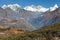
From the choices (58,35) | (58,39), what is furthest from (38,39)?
(58,35)

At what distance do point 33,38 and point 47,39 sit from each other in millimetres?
13448

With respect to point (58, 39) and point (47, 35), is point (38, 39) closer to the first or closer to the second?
point (47, 35)

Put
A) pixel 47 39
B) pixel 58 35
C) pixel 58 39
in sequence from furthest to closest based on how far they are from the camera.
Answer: pixel 58 35 < pixel 58 39 < pixel 47 39

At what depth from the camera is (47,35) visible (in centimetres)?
17288

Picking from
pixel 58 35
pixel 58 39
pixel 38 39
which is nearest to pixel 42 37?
pixel 38 39

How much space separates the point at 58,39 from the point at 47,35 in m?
15.7

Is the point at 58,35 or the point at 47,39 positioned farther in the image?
the point at 58,35

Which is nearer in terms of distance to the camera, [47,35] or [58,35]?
[47,35]

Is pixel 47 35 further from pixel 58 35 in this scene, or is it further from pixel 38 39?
pixel 58 35

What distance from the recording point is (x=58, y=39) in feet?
602

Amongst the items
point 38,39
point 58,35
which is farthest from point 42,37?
point 58,35

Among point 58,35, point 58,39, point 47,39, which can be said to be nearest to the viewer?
point 47,39

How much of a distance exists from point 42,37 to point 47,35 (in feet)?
15.3

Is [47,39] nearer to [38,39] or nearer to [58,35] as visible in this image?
[38,39]
